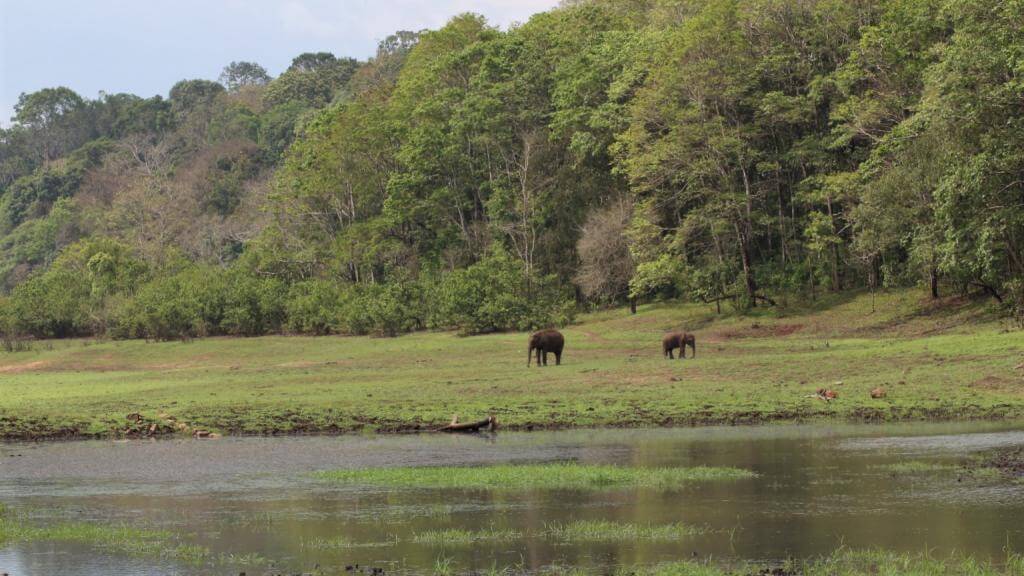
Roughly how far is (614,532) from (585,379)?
22.7m

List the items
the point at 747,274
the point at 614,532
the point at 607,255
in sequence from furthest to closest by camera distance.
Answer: the point at 607,255 < the point at 747,274 < the point at 614,532

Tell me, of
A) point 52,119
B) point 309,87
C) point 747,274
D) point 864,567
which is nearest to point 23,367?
point 747,274

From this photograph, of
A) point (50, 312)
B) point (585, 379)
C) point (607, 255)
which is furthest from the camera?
point (50, 312)

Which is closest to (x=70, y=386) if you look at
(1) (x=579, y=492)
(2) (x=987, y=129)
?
(1) (x=579, y=492)

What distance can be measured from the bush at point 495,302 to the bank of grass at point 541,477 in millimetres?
42089

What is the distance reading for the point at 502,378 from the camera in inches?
1550

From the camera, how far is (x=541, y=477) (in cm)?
1988

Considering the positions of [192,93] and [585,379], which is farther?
[192,93]

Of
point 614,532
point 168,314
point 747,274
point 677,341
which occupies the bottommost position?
point 614,532

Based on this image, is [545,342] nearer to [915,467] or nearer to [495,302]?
[495,302]

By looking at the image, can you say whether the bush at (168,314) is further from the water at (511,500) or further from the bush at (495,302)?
the water at (511,500)

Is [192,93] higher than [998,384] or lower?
higher

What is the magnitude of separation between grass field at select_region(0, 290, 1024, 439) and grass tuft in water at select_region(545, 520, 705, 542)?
1288cm

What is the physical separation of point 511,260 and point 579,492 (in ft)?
177
